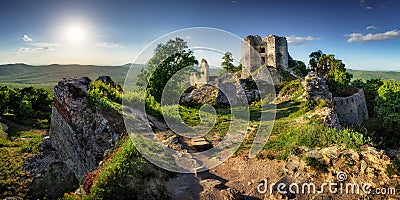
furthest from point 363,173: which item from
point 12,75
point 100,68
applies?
point 12,75

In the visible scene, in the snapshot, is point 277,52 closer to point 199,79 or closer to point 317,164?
point 199,79

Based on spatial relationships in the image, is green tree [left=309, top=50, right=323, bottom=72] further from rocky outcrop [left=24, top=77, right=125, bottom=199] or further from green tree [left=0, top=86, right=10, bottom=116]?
green tree [left=0, top=86, right=10, bottom=116]

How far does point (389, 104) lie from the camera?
93.2 ft

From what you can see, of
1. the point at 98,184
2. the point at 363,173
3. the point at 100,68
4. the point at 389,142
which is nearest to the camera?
the point at 98,184

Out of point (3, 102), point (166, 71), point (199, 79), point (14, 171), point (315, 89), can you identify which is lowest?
point (14, 171)

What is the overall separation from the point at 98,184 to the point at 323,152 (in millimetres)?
8334

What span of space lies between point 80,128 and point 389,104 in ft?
100

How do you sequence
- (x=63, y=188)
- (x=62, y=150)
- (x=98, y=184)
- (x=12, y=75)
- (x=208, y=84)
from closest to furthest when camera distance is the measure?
(x=98, y=184)
(x=63, y=188)
(x=62, y=150)
(x=208, y=84)
(x=12, y=75)

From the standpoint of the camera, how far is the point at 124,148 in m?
9.85

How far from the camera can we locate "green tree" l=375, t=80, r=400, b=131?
2629 centimetres

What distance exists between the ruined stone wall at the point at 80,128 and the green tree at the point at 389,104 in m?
24.4

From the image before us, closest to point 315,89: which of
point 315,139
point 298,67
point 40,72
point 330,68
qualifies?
point 315,139

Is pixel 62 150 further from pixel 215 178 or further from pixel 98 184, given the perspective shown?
pixel 215 178

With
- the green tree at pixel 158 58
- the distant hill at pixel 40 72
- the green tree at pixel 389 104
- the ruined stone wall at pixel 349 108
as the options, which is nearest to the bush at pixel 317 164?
the green tree at pixel 158 58
